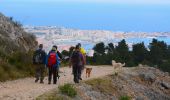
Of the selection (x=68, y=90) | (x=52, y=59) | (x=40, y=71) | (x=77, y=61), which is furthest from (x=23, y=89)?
(x=40, y=71)

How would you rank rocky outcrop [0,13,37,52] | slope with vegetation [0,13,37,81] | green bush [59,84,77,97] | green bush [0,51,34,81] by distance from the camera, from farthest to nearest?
1. rocky outcrop [0,13,37,52]
2. slope with vegetation [0,13,37,81]
3. green bush [0,51,34,81]
4. green bush [59,84,77,97]

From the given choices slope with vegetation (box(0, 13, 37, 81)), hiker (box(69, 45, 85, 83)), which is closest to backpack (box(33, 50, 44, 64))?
hiker (box(69, 45, 85, 83))

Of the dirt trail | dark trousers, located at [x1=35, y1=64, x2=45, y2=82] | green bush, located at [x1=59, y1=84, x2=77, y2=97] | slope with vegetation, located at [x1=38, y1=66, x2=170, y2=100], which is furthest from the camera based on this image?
dark trousers, located at [x1=35, y1=64, x2=45, y2=82]

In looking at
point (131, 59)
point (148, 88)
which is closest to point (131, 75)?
point (148, 88)

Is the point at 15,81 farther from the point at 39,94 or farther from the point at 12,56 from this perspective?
the point at 39,94

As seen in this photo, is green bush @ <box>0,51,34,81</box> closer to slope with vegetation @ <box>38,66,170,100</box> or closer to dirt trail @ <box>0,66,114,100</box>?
dirt trail @ <box>0,66,114,100</box>

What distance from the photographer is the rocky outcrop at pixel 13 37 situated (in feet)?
88.3

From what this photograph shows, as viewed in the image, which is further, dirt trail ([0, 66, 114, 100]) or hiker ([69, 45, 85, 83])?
hiker ([69, 45, 85, 83])

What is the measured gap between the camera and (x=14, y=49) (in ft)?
89.2

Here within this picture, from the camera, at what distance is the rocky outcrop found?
26.9 metres

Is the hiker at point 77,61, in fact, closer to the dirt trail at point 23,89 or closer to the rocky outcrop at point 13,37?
the dirt trail at point 23,89

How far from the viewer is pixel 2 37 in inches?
1063

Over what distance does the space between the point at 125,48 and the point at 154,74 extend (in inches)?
710

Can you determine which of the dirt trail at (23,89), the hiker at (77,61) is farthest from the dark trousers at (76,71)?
the dirt trail at (23,89)
